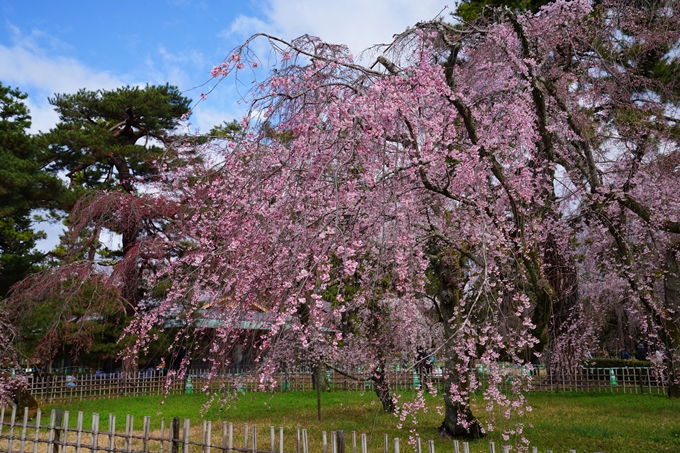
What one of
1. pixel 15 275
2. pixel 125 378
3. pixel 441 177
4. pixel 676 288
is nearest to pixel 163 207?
pixel 15 275

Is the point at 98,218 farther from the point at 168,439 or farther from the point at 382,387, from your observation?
the point at 168,439

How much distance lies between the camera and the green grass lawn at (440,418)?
7613 millimetres

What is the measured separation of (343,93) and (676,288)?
25.2 feet

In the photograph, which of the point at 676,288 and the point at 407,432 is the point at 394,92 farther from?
the point at 676,288

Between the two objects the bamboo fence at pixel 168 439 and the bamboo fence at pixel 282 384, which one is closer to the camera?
the bamboo fence at pixel 168 439

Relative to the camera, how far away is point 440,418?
961 cm

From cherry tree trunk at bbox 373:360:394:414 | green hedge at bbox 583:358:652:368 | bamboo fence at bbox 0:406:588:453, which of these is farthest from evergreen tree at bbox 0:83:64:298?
green hedge at bbox 583:358:652:368

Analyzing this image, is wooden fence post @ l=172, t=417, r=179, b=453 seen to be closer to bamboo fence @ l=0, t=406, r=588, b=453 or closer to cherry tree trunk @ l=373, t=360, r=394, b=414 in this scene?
bamboo fence @ l=0, t=406, r=588, b=453

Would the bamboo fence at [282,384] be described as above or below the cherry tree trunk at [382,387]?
below

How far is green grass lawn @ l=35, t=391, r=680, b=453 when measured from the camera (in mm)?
7613

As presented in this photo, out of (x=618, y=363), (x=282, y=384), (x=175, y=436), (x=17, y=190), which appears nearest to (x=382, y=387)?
(x=175, y=436)

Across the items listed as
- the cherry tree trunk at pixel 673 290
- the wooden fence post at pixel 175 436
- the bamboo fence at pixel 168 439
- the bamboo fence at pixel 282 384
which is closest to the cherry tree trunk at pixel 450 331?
the bamboo fence at pixel 168 439

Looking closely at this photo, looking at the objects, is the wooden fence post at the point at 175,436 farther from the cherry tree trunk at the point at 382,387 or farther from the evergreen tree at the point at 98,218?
the evergreen tree at the point at 98,218

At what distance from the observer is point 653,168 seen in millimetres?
8133
